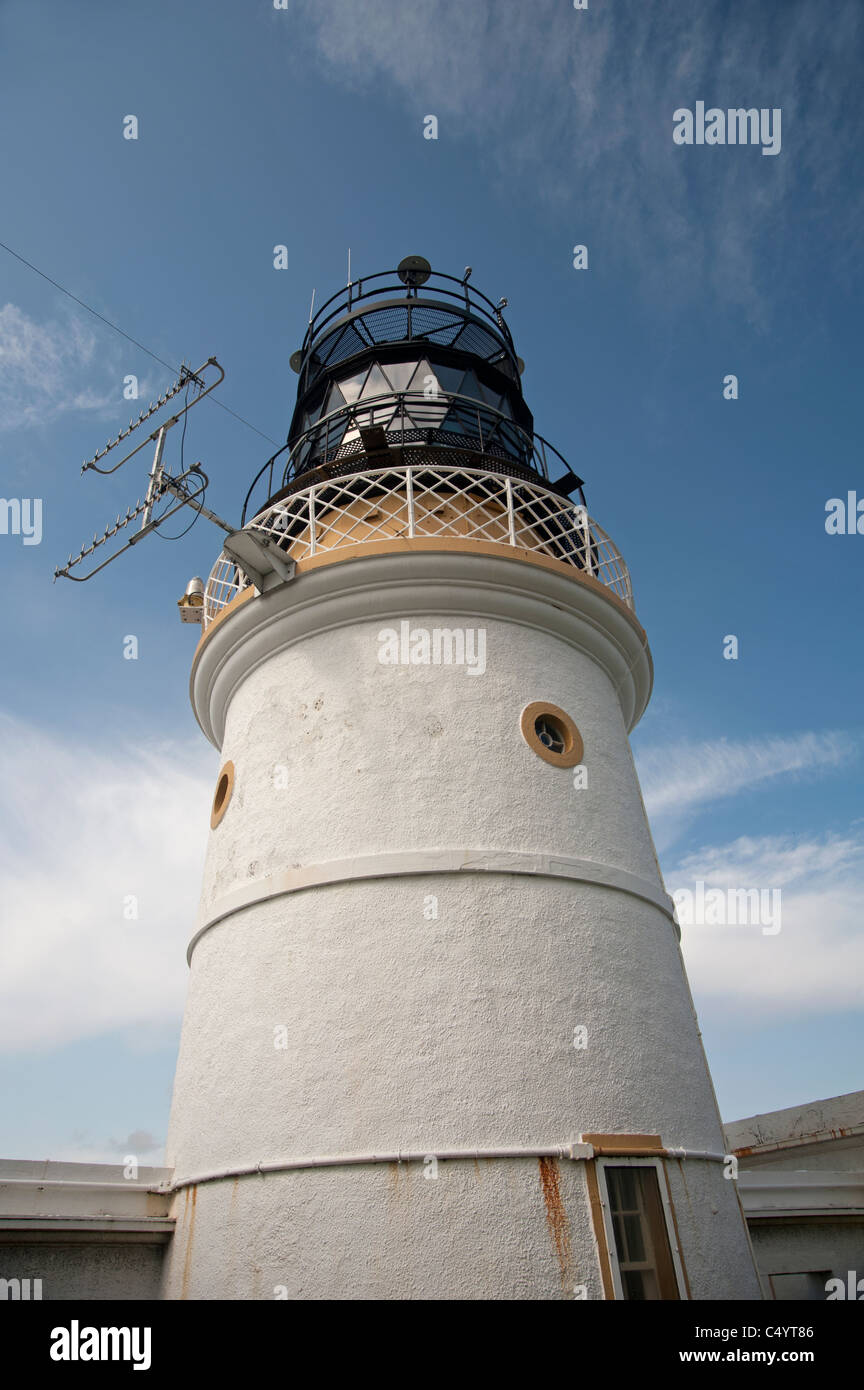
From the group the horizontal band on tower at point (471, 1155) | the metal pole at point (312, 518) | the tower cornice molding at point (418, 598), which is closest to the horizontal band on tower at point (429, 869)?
the horizontal band on tower at point (471, 1155)

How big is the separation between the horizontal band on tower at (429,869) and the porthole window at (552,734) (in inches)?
43.6

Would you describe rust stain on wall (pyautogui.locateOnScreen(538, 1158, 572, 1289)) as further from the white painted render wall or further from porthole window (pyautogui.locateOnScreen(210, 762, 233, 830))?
porthole window (pyautogui.locateOnScreen(210, 762, 233, 830))

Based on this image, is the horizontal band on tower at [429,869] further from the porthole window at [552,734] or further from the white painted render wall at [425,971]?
the porthole window at [552,734]

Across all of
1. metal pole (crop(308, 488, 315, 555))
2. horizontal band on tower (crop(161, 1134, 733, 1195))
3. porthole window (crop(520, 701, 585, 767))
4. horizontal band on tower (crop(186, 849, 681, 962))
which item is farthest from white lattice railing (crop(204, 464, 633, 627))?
horizontal band on tower (crop(161, 1134, 733, 1195))

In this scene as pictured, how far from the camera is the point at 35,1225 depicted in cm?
656

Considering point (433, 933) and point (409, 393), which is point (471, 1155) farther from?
point (409, 393)

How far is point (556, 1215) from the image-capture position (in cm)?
618

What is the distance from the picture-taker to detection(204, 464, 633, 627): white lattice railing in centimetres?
921

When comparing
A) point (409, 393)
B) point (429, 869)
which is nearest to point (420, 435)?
point (409, 393)

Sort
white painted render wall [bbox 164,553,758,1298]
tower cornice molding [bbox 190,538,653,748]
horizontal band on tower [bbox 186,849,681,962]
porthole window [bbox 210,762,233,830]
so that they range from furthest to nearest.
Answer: porthole window [bbox 210,762,233,830], tower cornice molding [bbox 190,538,653,748], horizontal band on tower [bbox 186,849,681,962], white painted render wall [bbox 164,553,758,1298]

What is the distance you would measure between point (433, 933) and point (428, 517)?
4854 millimetres

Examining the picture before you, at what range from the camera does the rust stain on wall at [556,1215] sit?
605 centimetres

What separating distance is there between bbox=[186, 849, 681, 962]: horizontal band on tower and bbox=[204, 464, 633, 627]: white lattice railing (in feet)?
11.3

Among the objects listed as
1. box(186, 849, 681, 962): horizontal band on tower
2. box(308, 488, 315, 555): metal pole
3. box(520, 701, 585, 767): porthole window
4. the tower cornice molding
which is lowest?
box(186, 849, 681, 962): horizontal band on tower
